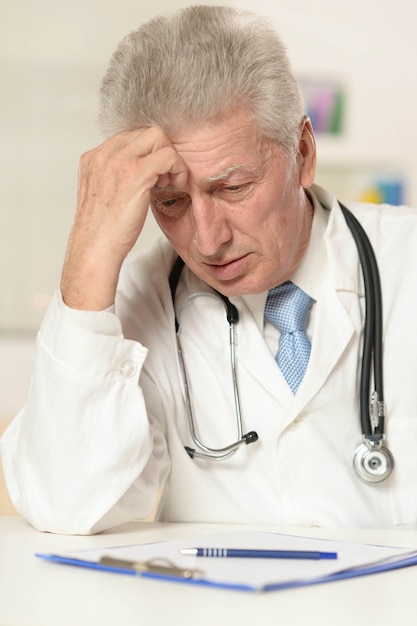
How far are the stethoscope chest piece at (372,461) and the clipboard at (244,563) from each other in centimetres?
31

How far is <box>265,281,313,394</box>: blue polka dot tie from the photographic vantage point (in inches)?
59.9

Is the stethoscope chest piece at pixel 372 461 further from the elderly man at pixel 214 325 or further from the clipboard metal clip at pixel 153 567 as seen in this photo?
the clipboard metal clip at pixel 153 567

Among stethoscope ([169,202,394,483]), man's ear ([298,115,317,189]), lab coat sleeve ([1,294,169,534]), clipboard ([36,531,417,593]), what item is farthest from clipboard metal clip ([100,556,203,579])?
man's ear ([298,115,317,189])

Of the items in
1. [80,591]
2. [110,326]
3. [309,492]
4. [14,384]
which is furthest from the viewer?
[14,384]

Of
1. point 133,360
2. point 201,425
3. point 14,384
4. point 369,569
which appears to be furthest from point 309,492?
point 14,384

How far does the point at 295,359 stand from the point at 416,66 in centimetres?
228

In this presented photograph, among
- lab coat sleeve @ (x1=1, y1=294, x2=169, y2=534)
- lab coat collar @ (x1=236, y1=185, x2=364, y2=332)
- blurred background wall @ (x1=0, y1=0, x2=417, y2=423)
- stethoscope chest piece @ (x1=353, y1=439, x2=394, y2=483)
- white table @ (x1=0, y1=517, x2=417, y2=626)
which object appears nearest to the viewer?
white table @ (x1=0, y1=517, x2=417, y2=626)

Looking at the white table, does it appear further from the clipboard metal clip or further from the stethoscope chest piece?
the stethoscope chest piece

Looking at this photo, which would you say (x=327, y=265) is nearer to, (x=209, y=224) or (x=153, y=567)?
(x=209, y=224)

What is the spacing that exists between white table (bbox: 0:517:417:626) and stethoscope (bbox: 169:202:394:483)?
437 mm

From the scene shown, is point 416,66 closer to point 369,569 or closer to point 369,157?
point 369,157

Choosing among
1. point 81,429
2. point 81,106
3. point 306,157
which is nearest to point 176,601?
point 81,429

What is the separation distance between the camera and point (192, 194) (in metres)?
1.35

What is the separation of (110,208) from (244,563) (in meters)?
0.64
